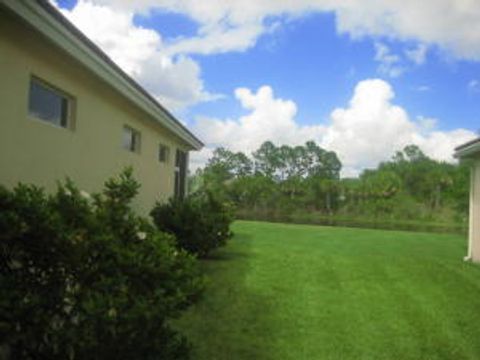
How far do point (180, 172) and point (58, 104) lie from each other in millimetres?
9315

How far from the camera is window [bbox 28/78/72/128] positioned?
5543 mm

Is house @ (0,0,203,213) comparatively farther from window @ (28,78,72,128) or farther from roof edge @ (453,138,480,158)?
roof edge @ (453,138,480,158)

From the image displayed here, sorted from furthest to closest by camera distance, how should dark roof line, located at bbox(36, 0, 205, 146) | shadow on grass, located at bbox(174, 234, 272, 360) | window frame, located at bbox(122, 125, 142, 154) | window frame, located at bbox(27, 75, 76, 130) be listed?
window frame, located at bbox(122, 125, 142, 154)
window frame, located at bbox(27, 75, 76, 130)
shadow on grass, located at bbox(174, 234, 272, 360)
dark roof line, located at bbox(36, 0, 205, 146)

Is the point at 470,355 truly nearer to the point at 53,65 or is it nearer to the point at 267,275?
the point at 267,275

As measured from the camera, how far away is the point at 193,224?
10.2 meters

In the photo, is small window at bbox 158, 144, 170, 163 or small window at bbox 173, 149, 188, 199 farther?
small window at bbox 173, 149, 188, 199

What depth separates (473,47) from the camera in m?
14.6

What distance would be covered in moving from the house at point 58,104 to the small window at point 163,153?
2608 mm

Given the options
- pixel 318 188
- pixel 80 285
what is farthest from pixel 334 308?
pixel 318 188

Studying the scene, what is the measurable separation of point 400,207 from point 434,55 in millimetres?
31768

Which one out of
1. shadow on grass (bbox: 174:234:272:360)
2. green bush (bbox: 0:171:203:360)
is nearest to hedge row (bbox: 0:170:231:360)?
green bush (bbox: 0:171:203:360)

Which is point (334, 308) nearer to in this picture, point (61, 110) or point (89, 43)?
point (61, 110)

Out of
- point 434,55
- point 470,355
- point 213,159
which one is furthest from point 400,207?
point 470,355

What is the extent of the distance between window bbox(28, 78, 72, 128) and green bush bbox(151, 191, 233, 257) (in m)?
4.13
